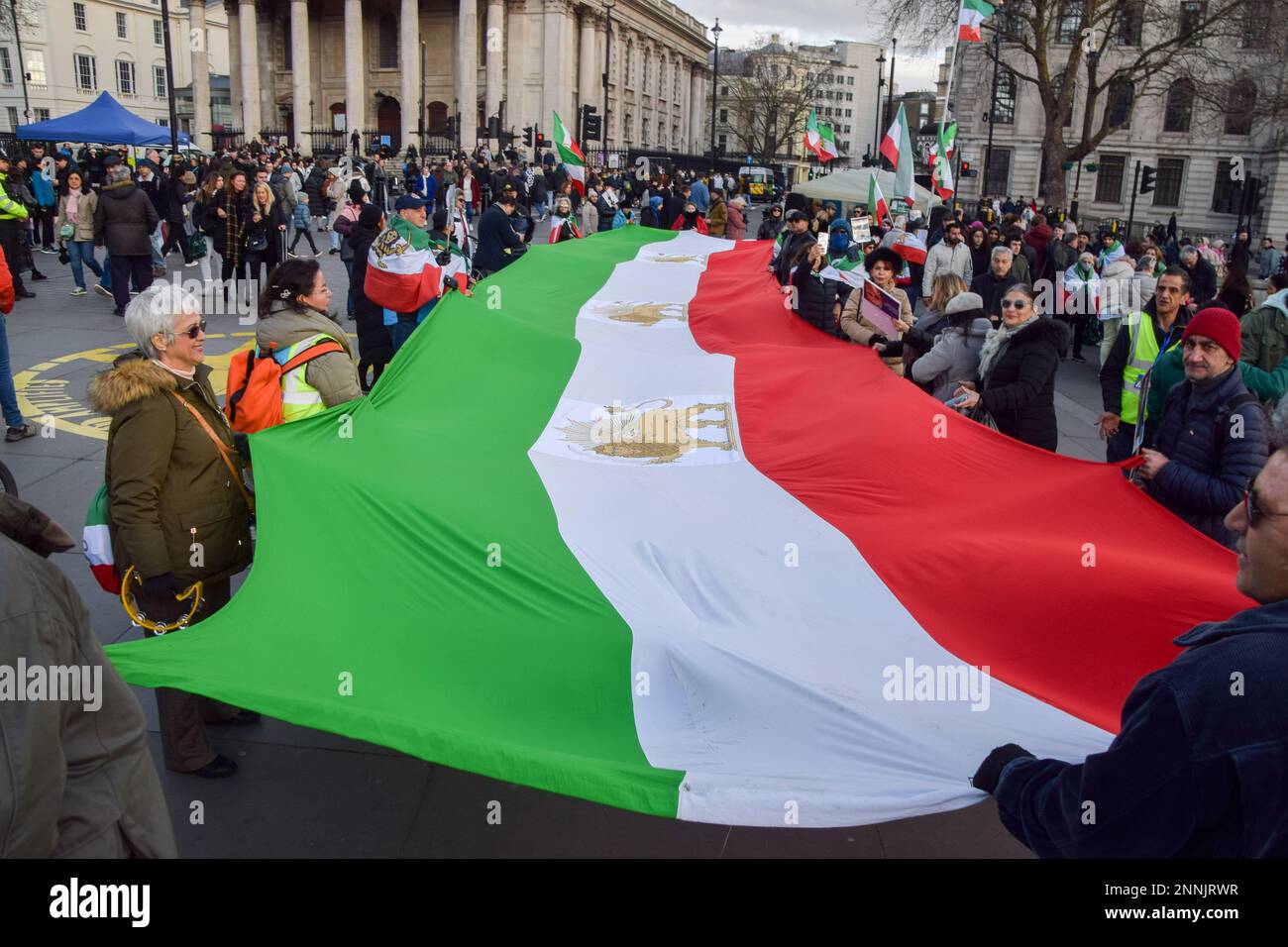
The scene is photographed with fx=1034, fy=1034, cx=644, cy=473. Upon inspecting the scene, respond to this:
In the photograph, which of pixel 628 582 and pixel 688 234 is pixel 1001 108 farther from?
pixel 628 582

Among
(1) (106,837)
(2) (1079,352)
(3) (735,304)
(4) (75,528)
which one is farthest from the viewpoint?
(2) (1079,352)

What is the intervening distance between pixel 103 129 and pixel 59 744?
31.0 metres

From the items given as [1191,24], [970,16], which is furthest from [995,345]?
[1191,24]

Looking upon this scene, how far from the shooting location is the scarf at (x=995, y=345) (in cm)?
646

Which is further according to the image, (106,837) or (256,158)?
(256,158)

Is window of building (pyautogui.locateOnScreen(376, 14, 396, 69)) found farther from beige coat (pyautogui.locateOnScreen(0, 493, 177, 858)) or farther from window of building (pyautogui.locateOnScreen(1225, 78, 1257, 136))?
beige coat (pyautogui.locateOnScreen(0, 493, 177, 858))

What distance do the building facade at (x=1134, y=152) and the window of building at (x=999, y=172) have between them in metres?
0.06

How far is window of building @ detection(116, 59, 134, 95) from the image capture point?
7756 centimetres

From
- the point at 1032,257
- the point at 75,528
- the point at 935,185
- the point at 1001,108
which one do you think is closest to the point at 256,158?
the point at 935,185

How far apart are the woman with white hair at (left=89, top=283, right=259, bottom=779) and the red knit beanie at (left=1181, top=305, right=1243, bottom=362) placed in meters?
4.48

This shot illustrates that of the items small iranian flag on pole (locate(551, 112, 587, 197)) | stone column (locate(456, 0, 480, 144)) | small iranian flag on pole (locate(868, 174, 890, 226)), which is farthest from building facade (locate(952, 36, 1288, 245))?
small iranian flag on pole (locate(868, 174, 890, 226))

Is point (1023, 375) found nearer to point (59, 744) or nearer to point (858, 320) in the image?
point (858, 320)

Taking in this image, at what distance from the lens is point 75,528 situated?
696cm

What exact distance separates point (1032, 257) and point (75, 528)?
45.5ft
